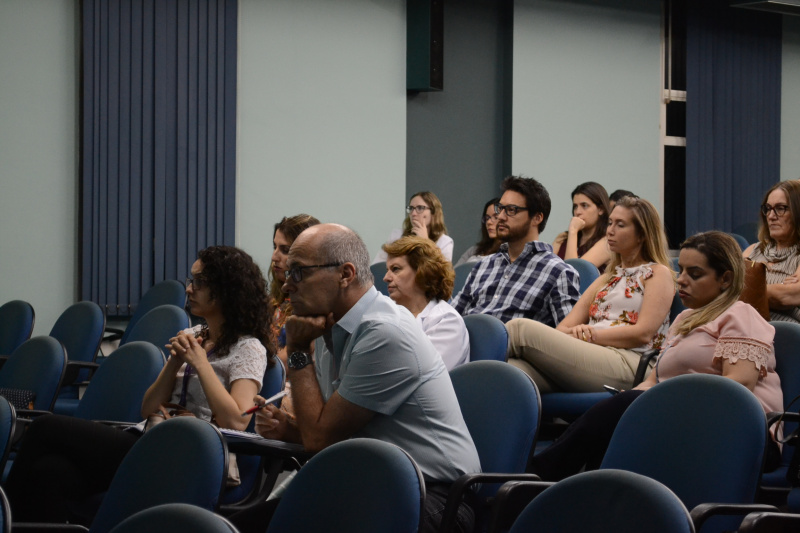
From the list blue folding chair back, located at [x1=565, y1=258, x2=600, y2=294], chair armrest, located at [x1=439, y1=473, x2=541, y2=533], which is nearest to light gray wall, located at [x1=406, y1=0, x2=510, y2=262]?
blue folding chair back, located at [x1=565, y1=258, x2=600, y2=294]

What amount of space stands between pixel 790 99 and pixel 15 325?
6950 millimetres

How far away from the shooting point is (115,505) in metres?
2.15

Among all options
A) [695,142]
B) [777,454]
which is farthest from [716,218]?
[777,454]

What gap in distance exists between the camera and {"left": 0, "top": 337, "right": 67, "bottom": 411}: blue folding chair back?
3.68m

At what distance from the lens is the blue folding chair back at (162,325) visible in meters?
4.40

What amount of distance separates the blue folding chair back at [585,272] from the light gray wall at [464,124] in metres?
2.52

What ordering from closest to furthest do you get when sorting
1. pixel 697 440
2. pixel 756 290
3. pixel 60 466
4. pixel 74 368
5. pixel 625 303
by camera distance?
pixel 697 440 → pixel 60 466 → pixel 756 290 → pixel 625 303 → pixel 74 368

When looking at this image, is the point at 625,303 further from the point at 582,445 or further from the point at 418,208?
the point at 418,208

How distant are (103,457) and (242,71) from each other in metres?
4.23

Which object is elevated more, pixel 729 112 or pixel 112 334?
pixel 729 112

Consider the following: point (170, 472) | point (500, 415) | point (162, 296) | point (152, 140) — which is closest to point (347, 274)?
point (500, 415)

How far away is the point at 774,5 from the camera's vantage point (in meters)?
7.96

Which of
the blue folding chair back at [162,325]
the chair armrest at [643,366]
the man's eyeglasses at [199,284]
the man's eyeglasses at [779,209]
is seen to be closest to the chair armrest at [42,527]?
the man's eyeglasses at [199,284]

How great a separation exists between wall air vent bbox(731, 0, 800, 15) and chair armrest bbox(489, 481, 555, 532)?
21.8 ft
